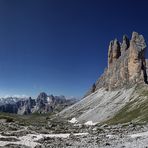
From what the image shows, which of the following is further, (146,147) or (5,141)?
(5,141)

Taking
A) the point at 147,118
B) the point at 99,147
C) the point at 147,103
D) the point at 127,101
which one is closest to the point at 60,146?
the point at 99,147

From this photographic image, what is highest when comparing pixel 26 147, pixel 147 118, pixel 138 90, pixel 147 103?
pixel 138 90

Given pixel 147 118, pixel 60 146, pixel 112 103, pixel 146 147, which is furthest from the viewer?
pixel 112 103

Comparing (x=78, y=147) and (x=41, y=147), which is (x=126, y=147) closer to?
(x=78, y=147)

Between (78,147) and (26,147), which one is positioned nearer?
(78,147)

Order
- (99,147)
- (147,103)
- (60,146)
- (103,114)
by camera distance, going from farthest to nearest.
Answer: (103,114) → (147,103) → (60,146) → (99,147)

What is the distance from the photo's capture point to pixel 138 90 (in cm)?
19862

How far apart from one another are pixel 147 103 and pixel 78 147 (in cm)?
9897

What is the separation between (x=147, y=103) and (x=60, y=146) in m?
94.8

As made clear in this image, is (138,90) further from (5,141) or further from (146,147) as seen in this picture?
(146,147)

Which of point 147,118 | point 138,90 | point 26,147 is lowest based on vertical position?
point 26,147

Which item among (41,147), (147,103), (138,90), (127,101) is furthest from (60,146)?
(138,90)

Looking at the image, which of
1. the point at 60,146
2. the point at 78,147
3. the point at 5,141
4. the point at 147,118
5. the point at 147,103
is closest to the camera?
the point at 78,147

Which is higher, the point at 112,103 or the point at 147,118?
the point at 112,103
